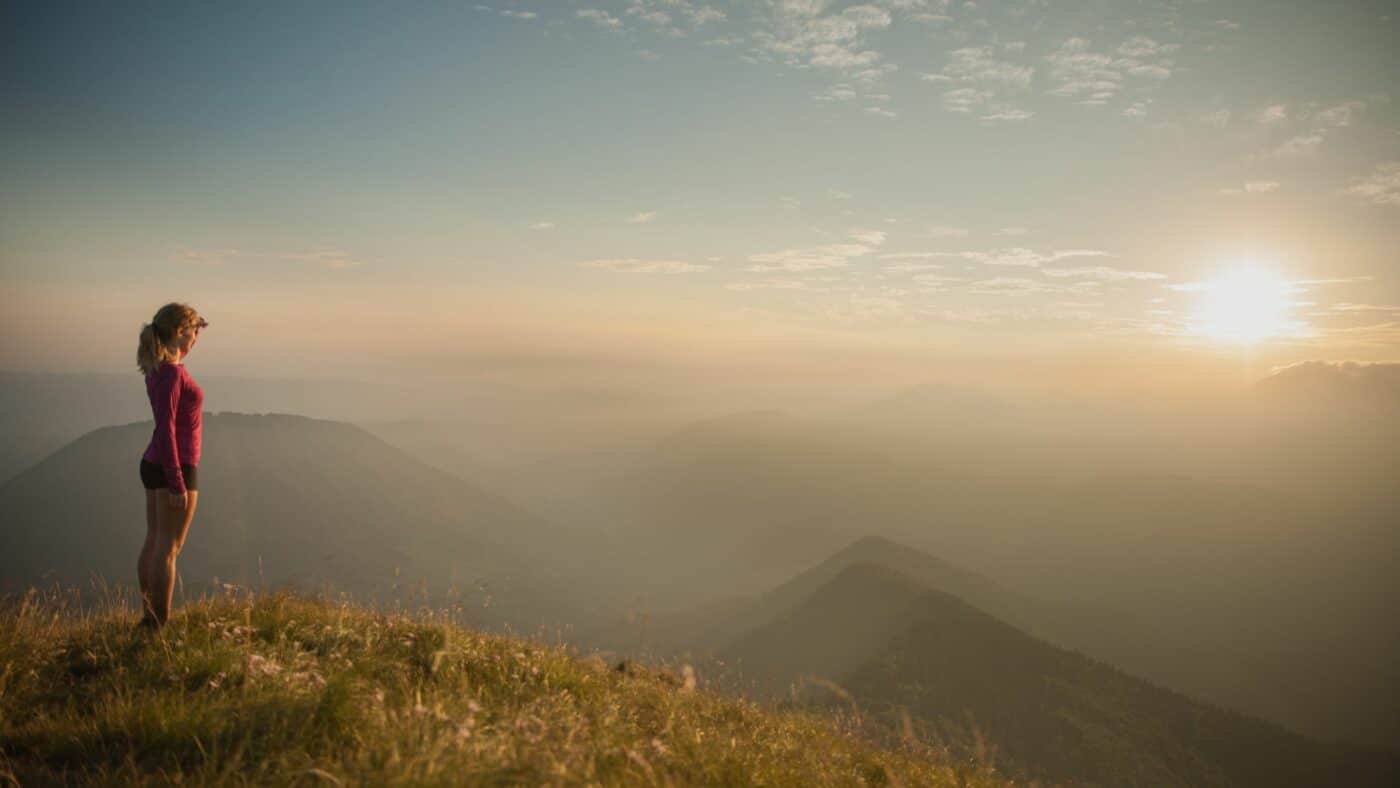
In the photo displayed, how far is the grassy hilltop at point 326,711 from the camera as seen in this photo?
3.53m

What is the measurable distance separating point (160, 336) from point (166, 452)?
1.29 m

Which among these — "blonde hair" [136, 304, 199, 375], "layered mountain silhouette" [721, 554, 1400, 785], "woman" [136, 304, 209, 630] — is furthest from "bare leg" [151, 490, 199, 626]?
"layered mountain silhouette" [721, 554, 1400, 785]

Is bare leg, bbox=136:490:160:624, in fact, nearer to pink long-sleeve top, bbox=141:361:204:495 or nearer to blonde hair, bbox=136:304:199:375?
pink long-sleeve top, bbox=141:361:204:495

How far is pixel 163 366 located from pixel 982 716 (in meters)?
74.5

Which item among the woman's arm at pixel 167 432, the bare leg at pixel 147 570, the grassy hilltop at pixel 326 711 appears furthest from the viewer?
the woman's arm at pixel 167 432

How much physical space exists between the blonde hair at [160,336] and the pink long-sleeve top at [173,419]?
0.10 m

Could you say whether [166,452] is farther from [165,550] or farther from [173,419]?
[165,550]

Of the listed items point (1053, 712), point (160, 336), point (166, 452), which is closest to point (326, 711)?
point (166, 452)

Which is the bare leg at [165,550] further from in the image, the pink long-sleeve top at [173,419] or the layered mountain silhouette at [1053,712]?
the layered mountain silhouette at [1053,712]

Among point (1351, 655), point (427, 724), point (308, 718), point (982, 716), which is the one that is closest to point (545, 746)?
point (427, 724)

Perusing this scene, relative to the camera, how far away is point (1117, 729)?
57.9m

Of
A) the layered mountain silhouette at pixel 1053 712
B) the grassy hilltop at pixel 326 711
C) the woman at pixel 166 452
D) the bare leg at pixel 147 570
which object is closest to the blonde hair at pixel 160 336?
the woman at pixel 166 452

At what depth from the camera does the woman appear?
6219mm

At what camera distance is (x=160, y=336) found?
6.58m
